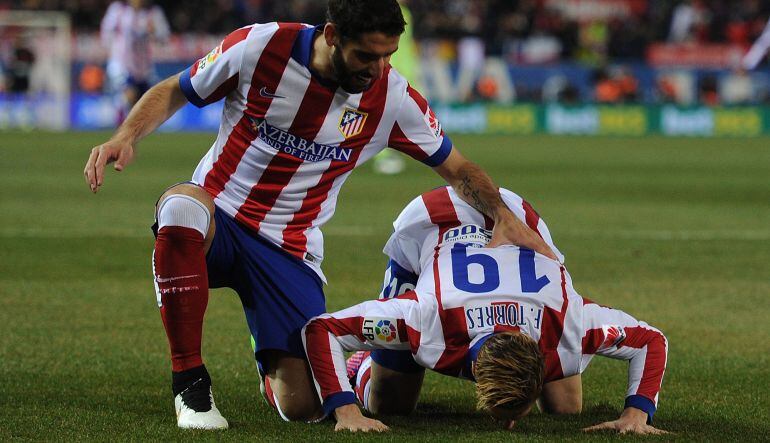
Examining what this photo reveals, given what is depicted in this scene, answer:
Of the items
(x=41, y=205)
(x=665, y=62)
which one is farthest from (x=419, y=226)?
(x=665, y=62)

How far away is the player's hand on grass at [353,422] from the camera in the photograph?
13.4 feet

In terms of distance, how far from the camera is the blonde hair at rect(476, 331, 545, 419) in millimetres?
3770

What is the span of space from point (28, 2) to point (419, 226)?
87.3 ft

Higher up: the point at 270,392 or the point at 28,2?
the point at 270,392

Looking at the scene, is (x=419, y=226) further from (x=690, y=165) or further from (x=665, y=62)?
(x=665, y=62)

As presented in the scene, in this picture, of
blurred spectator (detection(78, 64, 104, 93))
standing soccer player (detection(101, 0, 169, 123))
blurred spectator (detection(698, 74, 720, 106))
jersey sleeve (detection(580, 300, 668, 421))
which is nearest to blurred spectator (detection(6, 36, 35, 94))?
blurred spectator (detection(78, 64, 104, 93))

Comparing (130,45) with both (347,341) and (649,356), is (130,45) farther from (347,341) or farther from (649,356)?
(649,356)

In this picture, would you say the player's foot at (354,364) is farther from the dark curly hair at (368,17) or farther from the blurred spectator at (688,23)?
the blurred spectator at (688,23)

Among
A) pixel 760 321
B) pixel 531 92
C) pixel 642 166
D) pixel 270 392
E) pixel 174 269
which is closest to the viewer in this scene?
pixel 174 269

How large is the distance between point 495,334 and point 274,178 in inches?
45.5

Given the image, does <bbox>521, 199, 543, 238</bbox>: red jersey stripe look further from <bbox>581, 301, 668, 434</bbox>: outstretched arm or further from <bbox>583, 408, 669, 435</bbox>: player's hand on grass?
<bbox>583, 408, 669, 435</bbox>: player's hand on grass

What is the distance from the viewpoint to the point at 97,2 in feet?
101

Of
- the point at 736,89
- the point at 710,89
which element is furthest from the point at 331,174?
the point at 736,89

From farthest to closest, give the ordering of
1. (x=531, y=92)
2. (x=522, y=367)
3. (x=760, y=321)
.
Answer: (x=531, y=92), (x=760, y=321), (x=522, y=367)
